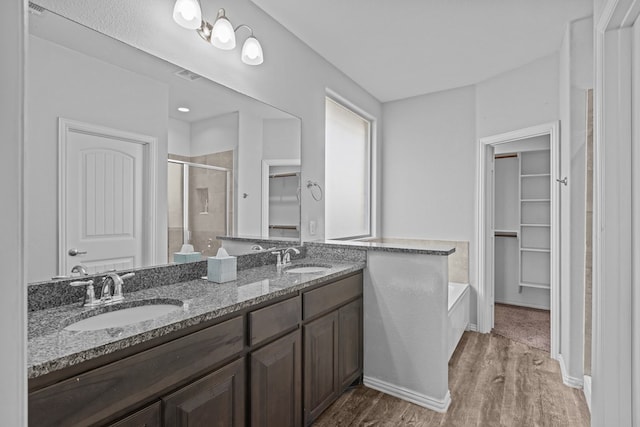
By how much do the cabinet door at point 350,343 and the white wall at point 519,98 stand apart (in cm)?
224

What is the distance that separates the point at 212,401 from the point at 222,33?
1.84 m

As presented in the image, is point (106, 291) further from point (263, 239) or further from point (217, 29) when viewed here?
point (217, 29)

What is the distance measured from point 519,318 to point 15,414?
453cm

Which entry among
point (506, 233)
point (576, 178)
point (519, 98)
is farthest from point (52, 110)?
point (506, 233)

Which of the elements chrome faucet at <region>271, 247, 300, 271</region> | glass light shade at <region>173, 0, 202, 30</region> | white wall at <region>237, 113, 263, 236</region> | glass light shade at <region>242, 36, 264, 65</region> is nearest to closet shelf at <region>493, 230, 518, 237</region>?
chrome faucet at <region>271, 247, 300, 271</region>

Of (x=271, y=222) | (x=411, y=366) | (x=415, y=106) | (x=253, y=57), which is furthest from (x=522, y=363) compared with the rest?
(x=253, y=57)

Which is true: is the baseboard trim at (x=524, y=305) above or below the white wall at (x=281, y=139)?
below

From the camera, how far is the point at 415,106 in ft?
13.2

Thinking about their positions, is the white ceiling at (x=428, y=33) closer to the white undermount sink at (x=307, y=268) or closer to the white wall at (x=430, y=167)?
the white wall at (x=430, y=167)

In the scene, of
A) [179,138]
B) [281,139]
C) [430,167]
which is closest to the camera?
[179,138]

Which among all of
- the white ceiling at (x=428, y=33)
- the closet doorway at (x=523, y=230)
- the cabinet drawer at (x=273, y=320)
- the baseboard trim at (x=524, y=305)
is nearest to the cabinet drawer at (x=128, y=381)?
the cabinet drawer at (x=273, y=320)

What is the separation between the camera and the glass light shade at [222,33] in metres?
1.94

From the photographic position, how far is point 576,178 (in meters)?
2.45

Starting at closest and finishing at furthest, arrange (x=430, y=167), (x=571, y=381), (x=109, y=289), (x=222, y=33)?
(x=109, y=289), (x=222, y=33), (x=571, y=381), (x=430, y=167)
